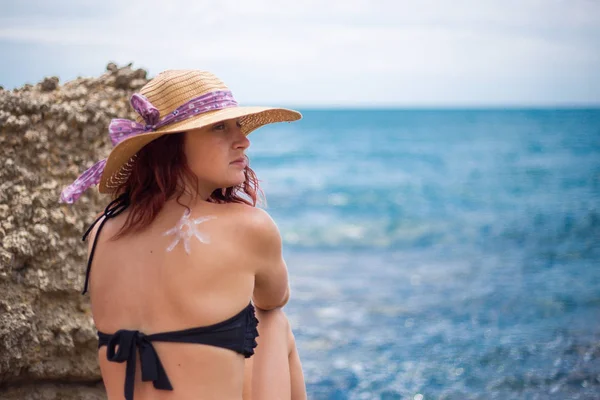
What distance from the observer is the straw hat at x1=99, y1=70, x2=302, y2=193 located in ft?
6.81

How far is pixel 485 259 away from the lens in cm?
991

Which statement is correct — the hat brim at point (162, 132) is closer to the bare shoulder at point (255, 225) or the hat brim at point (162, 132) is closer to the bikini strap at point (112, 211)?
the bikini strap at point (112, 211)

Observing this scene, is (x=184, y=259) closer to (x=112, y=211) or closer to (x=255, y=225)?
(x=255, y=225)

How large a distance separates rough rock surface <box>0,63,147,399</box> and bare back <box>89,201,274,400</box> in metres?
0.87

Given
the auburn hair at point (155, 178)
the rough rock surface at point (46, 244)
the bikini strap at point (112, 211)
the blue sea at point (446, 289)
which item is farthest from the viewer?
the blue sea at point (446, 289)

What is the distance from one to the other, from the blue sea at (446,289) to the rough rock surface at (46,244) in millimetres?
2359

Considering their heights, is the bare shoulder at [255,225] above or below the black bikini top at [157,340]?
above

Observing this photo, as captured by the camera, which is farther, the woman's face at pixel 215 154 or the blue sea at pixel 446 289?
the blue sea at pixel 446 289

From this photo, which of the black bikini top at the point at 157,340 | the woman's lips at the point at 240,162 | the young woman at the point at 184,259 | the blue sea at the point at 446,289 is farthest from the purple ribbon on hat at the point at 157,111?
the blue sea at the point at 446,289

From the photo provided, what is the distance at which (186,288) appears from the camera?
2004 millimetres

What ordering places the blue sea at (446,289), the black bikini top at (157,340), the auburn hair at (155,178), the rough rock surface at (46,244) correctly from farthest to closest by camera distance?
the blue sea at (446,289) < the rough rock surface at (46,244) < the auburn hair at (155,178) < the black bikini top at (157,340)

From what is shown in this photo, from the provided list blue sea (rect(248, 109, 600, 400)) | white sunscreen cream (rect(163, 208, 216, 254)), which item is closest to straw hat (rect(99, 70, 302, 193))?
white sunscreen cream (rect(163, 208, 216, 254))

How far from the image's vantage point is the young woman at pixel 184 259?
202 cm

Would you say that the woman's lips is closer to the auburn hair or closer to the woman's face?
the woman's face
